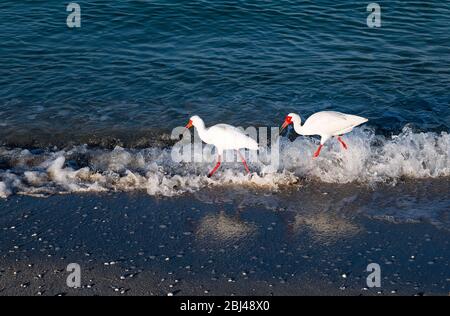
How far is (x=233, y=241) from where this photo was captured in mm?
7645

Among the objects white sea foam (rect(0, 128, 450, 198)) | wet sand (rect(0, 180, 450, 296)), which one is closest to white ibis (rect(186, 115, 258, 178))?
white sea foam (rect(0, 128, 450, 198))

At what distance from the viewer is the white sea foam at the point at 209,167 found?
907 cm

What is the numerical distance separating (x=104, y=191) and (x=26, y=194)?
1035 mm

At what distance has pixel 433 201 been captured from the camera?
8.70 meters

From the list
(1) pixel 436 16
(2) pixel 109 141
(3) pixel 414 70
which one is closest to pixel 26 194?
(2) pixel 109 141

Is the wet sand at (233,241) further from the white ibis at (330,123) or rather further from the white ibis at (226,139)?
the white ibis at (330,123)

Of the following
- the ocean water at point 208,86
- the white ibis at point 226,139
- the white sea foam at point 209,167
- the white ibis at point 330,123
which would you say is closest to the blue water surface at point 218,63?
the ocean water at point 208,86

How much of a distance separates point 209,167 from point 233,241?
7.66ft

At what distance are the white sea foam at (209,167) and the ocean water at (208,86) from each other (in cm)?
2

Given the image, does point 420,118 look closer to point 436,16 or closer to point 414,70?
point 414,70

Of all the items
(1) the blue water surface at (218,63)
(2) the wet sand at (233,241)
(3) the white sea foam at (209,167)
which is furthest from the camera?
(1) the blue water surface at (218,63)

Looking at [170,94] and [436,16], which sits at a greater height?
[436,16]
